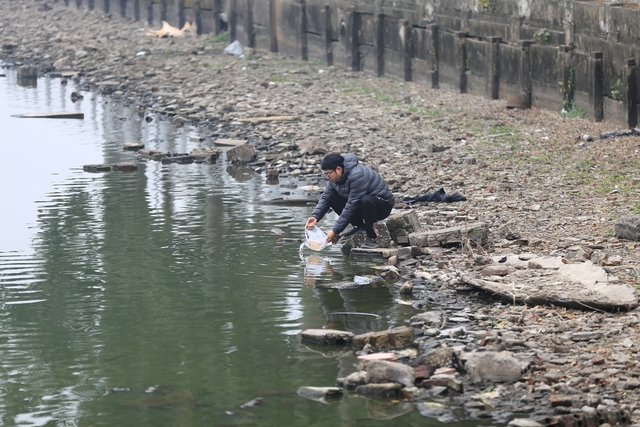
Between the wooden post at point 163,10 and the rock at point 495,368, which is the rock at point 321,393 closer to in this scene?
the rock at point 495,368

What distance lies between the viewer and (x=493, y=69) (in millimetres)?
17859

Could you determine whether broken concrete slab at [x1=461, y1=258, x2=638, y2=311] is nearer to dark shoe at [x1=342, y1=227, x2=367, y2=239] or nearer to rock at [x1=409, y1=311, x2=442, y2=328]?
rock at [x1=409, y1=311, x2=442, y2=328]

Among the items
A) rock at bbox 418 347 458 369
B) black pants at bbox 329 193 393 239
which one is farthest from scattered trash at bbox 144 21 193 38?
rock at bbox 418 347 458 369

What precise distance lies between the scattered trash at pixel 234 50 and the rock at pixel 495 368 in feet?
70.2

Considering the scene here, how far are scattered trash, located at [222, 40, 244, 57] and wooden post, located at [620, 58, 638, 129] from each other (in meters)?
14.4

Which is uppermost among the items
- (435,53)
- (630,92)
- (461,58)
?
(435,53)

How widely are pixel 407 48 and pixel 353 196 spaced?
1201 cm

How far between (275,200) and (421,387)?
20.4 feet

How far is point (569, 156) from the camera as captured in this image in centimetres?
1313

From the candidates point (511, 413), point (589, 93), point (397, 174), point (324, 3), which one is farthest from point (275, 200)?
point (324, 3)

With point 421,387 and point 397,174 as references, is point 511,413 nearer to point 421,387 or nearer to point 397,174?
point 421,387

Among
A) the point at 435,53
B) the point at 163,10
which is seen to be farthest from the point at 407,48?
the point at 163,10

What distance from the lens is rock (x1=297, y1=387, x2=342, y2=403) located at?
6.42 metres

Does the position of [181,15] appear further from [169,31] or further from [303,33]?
[303,33]
